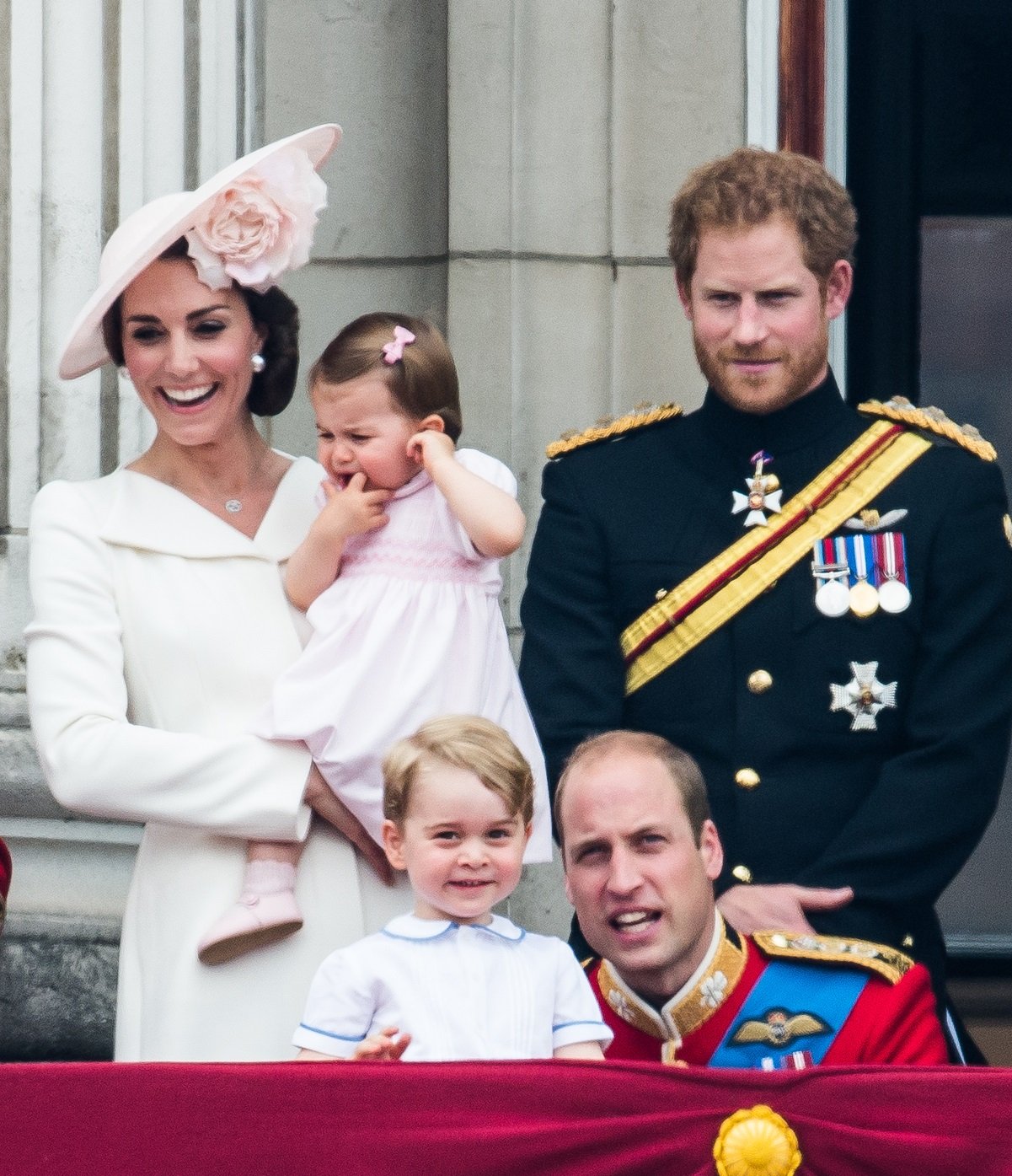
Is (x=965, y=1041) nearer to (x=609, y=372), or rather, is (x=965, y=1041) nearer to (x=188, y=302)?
(x=188, y=302)

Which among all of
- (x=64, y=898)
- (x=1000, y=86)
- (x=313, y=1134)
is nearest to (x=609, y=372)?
(x=1000, y=86)

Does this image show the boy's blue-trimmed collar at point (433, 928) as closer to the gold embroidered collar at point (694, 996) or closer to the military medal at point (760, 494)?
the gold embroidered collar at point (694, 996)

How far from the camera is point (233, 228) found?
126 inches

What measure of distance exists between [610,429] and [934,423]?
44 centimetres

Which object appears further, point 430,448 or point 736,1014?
point 430,448

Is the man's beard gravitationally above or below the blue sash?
above

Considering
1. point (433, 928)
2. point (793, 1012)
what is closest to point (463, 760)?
point (433, 928)

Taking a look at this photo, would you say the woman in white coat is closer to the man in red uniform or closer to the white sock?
the white sock

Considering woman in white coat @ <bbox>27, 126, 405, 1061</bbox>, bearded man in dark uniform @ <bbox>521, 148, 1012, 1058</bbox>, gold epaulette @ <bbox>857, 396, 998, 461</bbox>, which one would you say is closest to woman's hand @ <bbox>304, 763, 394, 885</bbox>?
woman in white coat @ <bbox>27, 126, 405, 1061</bbox>

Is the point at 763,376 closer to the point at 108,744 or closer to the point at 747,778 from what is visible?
the point at 747,778

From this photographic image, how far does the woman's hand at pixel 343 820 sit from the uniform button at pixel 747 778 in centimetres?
46

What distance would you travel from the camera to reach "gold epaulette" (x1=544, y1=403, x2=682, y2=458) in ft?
11.3

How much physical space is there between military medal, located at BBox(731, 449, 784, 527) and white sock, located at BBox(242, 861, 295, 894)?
0.75 meters

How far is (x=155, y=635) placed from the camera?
10.4 feet
